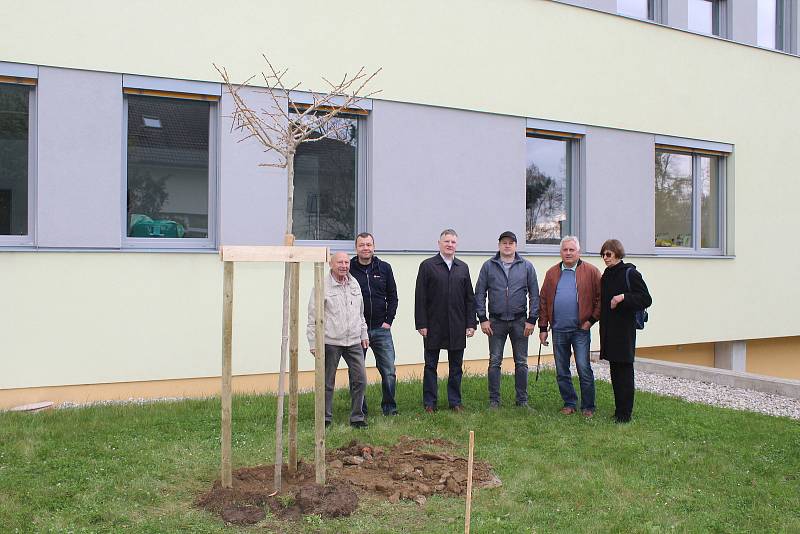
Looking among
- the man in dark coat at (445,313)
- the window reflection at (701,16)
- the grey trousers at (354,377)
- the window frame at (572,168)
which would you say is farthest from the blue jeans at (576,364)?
the window reflection at (701,16)

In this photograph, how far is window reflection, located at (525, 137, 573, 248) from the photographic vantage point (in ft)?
38.1

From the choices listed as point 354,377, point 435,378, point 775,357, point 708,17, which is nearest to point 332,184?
point 435,378

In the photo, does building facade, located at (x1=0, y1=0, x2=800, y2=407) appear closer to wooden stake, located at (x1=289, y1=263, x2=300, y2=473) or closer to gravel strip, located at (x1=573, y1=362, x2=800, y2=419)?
gravel strip, located at (x1=573, y1=362, x2=800, y2=419)

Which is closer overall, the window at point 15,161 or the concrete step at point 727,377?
the window at point 15,161

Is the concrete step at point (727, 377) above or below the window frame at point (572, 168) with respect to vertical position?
below

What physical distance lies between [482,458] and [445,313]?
197cm

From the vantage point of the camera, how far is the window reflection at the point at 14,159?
829cm

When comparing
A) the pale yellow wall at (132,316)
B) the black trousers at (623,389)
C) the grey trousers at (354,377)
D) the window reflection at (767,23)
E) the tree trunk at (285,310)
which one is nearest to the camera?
the tree trunk at (285,310)

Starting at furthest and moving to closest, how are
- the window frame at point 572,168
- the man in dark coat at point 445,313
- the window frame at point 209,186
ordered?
the window frame at point 572,168
the window frame at point 209,186
the man in dark coat at point 445,313

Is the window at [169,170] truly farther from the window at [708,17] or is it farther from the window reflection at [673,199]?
the window at [708,17]

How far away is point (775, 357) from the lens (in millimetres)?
14555

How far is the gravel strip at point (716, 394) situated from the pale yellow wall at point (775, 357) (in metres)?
3.96

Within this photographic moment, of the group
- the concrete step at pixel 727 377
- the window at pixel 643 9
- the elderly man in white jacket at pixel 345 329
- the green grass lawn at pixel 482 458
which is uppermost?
the window at pixel 643 9

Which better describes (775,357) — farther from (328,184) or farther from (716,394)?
(328,184)
